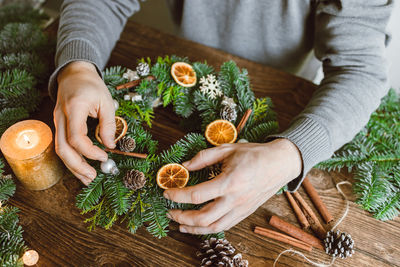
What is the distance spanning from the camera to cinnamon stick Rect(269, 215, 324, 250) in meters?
0.91

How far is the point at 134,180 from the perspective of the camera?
84 cm

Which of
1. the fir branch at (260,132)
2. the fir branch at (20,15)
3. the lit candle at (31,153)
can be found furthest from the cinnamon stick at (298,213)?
the fir branch at (20,15)

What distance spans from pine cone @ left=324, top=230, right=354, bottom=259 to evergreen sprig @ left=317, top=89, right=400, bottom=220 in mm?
157

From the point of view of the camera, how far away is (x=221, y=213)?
817mm

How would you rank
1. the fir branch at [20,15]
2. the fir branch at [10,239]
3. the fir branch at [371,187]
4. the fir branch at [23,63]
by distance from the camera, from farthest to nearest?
the fir branch at [20,15] < the fir branch at [23,63] < the fir branch at [371,187] < the fir branch at [10,239]

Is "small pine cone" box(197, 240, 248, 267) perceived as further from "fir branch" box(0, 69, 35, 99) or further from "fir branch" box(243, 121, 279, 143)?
"fir branch" box(0, 69, 35, 99)

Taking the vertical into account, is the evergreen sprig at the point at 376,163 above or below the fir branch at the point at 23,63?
above

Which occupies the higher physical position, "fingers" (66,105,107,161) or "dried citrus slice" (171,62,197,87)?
"dried citrus slice" (171,62,197,87)

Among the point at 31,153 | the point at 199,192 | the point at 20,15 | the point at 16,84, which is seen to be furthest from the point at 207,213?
the point at 20,15

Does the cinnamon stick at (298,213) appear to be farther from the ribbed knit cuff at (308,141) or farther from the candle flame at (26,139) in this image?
the candle flame at (26,139)

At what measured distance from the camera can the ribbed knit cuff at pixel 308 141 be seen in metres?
0.93

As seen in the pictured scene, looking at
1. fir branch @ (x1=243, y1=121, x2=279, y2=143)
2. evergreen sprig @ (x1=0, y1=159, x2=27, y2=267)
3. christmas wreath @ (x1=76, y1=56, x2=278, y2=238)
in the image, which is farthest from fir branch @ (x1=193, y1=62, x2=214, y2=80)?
evergreen sprig @ (x1=0, y1=159, x2=27, y2=267)

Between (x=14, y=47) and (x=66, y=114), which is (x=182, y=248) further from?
(x=14, y=47)

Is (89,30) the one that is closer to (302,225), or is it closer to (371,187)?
(302,225)
